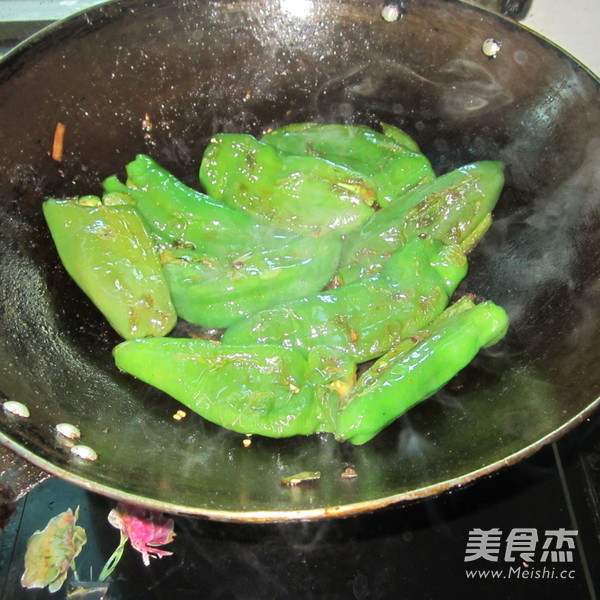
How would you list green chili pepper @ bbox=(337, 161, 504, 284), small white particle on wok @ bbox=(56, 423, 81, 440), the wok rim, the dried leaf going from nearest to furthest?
the wok rim
small white particle on wok @ bbox=(56, 423, 81, 440)
the dried leaf
green chili pepper @ bbox=(337, 161, 504, 284)

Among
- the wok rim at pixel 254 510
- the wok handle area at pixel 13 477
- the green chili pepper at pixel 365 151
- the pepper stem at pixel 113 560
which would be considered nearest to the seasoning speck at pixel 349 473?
the wok rim at pixel 254 510

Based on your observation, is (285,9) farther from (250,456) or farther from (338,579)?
(338,579)

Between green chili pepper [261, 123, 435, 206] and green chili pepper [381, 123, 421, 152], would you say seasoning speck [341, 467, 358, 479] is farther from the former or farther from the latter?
green chili pepper [381, 123, 421, 152]

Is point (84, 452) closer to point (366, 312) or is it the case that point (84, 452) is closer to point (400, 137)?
point (366, 312)

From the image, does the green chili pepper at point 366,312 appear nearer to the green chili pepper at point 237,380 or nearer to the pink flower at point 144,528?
the green chili pepper at point 237,380

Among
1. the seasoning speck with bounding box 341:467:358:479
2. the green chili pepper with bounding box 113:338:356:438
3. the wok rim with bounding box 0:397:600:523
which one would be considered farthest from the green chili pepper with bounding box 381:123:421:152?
the wok rim with bounding box 0:397:600:523

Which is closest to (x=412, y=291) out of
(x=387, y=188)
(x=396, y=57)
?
(x=387, y=188)

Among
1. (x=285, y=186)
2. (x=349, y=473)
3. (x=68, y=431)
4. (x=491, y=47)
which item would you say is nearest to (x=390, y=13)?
(x=491, y=47)
